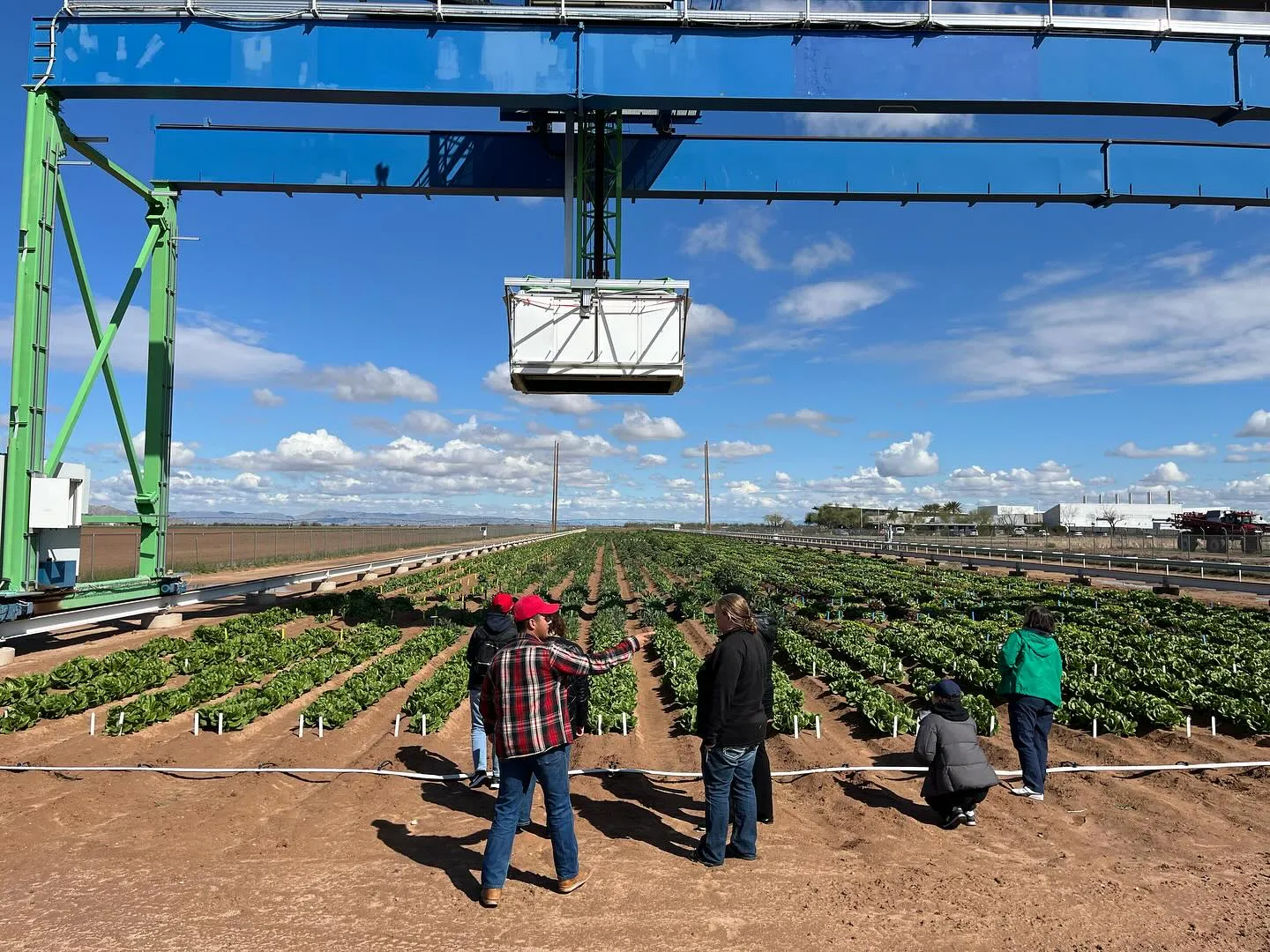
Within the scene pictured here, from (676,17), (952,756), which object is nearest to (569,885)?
(952,756)

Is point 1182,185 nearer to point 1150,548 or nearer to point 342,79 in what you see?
point 342,79

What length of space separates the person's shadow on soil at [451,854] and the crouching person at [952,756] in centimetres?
307

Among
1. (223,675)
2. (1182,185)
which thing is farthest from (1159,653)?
(223,675)

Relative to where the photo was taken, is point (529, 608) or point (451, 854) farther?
point (451, 854)

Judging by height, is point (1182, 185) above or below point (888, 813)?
above

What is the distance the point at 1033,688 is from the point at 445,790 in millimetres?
5247

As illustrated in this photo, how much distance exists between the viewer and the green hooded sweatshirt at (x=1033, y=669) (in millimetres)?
6496

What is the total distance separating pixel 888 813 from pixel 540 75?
10.9 metres

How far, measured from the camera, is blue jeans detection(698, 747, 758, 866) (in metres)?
5.17

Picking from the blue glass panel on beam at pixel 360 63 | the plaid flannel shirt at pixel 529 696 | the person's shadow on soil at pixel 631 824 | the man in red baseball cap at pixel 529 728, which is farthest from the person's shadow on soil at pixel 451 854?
the blue glass panel on beam at pixel 360 63

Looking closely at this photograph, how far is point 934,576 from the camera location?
95.0 ft

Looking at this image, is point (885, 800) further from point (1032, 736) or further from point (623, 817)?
point (623, 817)

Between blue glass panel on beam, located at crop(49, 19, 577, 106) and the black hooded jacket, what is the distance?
8.53 meters

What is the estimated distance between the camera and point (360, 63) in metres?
11.7
